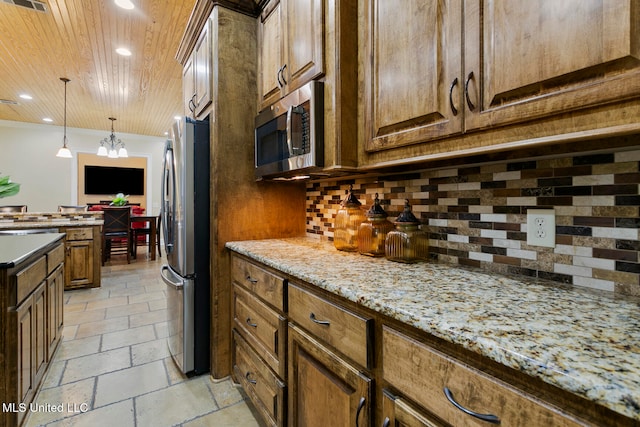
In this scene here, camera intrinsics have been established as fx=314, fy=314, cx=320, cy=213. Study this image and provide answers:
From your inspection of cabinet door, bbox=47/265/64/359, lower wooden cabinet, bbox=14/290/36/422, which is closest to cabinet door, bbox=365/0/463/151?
lower wooden cabinet, bbox=14/290/36/422

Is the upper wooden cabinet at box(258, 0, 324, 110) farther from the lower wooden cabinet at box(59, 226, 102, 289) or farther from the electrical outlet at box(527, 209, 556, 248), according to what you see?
the lower wooden cabinet at box(59, 226, 102, 289)

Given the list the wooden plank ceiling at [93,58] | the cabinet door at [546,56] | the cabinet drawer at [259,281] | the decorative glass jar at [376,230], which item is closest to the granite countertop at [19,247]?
the cabinet drawer at [259,281]

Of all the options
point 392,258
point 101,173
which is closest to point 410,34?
point 392,258

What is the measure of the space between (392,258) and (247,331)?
2.94 feet

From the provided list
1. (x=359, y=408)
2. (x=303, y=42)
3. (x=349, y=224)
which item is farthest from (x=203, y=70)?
(x=359, y=408)

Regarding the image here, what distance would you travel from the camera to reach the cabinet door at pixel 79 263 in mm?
3752

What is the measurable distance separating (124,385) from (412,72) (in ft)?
7.59

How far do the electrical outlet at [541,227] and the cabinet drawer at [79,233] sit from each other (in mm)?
4460

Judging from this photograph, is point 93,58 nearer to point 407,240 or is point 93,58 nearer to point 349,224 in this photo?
point 349,224

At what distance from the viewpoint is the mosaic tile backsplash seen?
0.88 m

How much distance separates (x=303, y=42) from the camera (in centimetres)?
150

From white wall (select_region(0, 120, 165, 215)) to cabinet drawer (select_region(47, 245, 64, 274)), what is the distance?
6260 millimetres

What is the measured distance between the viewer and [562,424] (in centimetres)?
49

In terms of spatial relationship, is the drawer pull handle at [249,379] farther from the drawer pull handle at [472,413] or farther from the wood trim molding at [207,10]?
the wood trim molding at [207,10]
